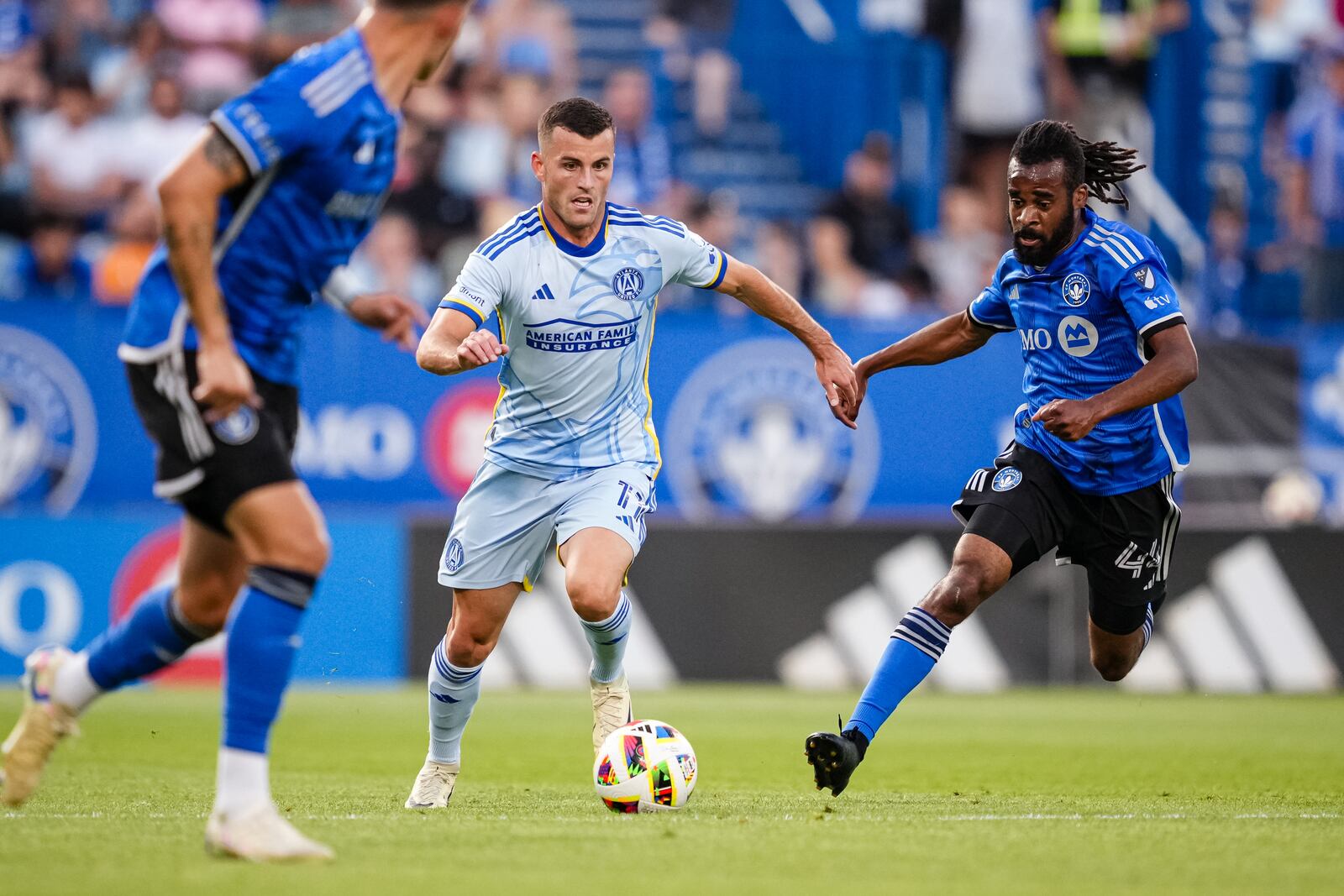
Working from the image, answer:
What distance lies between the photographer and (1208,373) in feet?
44.8

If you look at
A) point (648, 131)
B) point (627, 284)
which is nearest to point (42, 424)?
point (648, 131)

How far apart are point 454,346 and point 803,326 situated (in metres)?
1.42

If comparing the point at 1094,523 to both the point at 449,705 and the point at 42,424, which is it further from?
the point at 42,424

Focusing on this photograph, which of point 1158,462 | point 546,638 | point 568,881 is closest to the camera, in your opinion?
point 568,881

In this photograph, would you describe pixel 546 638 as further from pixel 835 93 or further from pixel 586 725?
pixel 835 93

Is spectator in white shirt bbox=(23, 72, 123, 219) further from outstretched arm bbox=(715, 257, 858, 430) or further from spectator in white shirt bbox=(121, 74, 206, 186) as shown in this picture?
outstretched arm bbox=(715, 257, 858, 430)

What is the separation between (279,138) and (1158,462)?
375 centimetres

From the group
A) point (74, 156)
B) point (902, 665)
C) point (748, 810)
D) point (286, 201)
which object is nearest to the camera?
point (286, 201)

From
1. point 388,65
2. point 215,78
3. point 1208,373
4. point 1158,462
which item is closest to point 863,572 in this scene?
point 1208,373

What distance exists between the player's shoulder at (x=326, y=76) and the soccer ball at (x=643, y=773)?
8.05ft

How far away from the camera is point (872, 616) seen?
13.0m

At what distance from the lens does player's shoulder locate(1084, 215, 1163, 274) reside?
256 inches

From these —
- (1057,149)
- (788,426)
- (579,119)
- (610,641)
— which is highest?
(1057,149)

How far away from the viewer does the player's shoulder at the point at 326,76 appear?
484 centimetres
